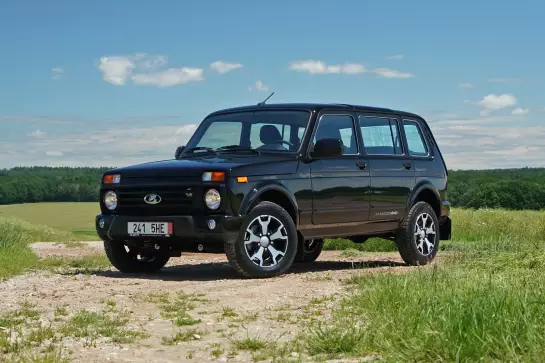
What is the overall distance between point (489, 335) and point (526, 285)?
221 centimetres

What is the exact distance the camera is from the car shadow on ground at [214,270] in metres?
10.9

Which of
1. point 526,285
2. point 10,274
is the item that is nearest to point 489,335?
point 526,285

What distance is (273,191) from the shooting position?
34.3 feet

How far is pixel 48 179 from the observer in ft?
187

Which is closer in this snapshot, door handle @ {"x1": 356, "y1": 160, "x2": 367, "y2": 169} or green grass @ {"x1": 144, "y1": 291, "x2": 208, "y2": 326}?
green grass @ {"x1": 144, "y1": 291, "x2": 208, "y2": 326}

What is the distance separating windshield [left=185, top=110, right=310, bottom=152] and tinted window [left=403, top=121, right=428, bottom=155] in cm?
237

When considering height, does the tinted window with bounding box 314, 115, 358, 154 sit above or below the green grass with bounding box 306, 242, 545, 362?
above

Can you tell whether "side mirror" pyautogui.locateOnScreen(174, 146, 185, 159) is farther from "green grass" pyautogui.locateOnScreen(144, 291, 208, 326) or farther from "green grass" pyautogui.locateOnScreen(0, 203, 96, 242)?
"green grass" pyautogui.locateOnScreen(0, 203, 96, 242)

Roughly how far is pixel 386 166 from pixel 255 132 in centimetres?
203

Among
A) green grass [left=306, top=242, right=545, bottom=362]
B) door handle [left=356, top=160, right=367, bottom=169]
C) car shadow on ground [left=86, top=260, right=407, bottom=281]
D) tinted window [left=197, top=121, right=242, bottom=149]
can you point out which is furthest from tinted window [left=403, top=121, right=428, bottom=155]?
green grass [left=306, top=242, right=545, bottom=362]

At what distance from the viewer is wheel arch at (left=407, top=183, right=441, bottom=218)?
41.2ft

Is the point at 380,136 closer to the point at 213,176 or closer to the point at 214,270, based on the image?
the point at 214,270

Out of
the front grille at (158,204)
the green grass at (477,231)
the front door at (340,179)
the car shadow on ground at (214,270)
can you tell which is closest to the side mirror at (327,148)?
the front door at (340,179)

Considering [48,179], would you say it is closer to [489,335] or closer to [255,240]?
[255,240]
